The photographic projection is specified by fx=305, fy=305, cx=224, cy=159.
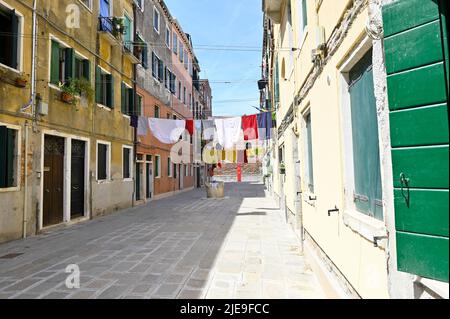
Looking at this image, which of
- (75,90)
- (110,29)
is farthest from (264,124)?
(110,29)

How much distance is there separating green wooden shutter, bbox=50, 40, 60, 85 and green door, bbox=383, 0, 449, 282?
8.82 metres

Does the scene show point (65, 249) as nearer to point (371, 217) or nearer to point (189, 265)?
point (189, 265)

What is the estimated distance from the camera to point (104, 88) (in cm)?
1148

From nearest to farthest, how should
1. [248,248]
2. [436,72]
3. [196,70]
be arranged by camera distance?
[436,72], [248,248], [196,70]

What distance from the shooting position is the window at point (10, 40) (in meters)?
7.13

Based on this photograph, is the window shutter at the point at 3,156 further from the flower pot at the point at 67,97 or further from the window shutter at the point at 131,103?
the window shutter at the point at 131,103

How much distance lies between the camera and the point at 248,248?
6.13 m

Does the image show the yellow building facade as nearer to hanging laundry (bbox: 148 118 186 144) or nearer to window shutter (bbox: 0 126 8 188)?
window shutter (bbox: 0 126 8 188)

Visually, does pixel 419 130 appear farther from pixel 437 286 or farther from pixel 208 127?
pixel 208 127

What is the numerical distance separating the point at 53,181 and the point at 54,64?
3269 millimetres

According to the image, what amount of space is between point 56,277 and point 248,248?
11.1 ft

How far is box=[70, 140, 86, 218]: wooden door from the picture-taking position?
9.52 metres

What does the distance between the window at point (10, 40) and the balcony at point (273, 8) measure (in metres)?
6.23

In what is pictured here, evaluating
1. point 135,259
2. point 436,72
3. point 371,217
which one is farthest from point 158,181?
point 436,72
